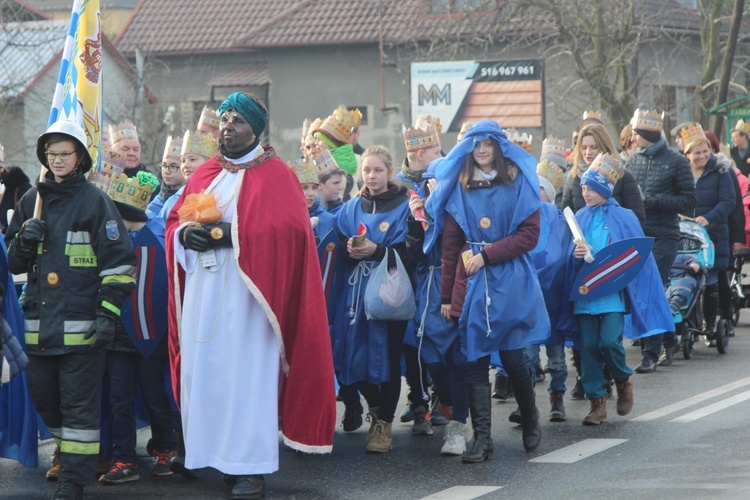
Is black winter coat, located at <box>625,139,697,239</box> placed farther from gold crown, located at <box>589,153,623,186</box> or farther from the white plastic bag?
the white plastic bag

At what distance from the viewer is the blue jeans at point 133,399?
25.1 ft

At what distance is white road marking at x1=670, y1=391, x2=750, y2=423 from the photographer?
9102 millimetres

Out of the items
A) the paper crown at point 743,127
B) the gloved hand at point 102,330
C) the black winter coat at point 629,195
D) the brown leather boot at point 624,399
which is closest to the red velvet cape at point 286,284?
the gloved hand at point 102,330

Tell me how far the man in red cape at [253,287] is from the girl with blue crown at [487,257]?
1014 mm

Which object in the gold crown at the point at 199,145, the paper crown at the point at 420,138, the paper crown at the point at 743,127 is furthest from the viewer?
the paper crown at the point at 743,127

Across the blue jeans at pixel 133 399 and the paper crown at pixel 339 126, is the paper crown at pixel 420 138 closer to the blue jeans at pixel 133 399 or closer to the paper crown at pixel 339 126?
the blue jeans at pixel 133 399

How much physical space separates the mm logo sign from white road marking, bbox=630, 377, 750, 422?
28051 millimetres

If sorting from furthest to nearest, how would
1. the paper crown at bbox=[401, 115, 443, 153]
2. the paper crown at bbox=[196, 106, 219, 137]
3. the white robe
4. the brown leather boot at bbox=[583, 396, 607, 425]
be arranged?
the paper crown at bbox=[196, 106, 219, 137], the brown leather boot at bbox=[583, 396, 607, 425], the paper crown at bbox=[401, 115, 443, 153], the white robe

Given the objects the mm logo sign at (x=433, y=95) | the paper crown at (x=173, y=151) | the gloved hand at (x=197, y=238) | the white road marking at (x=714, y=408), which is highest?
the mm logo sign at (x=433, y=95)

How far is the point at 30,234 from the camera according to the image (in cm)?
679

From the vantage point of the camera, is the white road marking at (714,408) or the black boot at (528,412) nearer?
the black boot at (528,412)

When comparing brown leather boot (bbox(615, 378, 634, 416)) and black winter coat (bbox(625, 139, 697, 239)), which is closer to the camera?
brown leather boot (bbox(615, 378, 634, 416))

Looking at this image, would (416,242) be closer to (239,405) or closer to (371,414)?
(371,414)

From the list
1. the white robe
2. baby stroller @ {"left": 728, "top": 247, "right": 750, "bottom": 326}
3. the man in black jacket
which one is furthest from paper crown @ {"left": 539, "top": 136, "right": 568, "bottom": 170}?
the white robe
